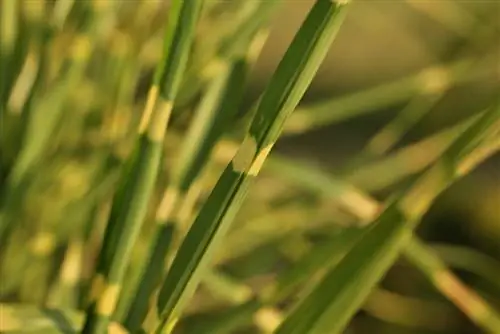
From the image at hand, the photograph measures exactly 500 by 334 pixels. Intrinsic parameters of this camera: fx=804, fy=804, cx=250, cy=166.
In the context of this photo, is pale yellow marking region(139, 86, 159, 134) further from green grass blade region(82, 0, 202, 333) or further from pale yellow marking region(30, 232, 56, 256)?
pale yellow marking region(30, 232, 56, 256)

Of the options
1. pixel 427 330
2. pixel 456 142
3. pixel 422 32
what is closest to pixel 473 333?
pixel 427 330

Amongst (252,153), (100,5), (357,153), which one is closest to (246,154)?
(252,153)

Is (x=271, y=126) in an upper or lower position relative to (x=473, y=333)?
upper

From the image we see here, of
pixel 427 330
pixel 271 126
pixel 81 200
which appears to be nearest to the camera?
pixel 271 126

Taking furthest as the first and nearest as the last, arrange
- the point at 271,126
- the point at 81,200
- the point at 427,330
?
1. the point at 427,330
2. the point at 81,200
3. the point at 271,126

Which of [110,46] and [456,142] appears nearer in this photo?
[456,142]

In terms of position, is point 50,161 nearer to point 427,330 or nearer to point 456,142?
point 456,142

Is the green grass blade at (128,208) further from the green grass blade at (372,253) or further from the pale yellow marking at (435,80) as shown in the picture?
the pale yellow marking at (435,80)

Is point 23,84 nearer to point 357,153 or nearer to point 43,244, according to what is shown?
point 43,244
